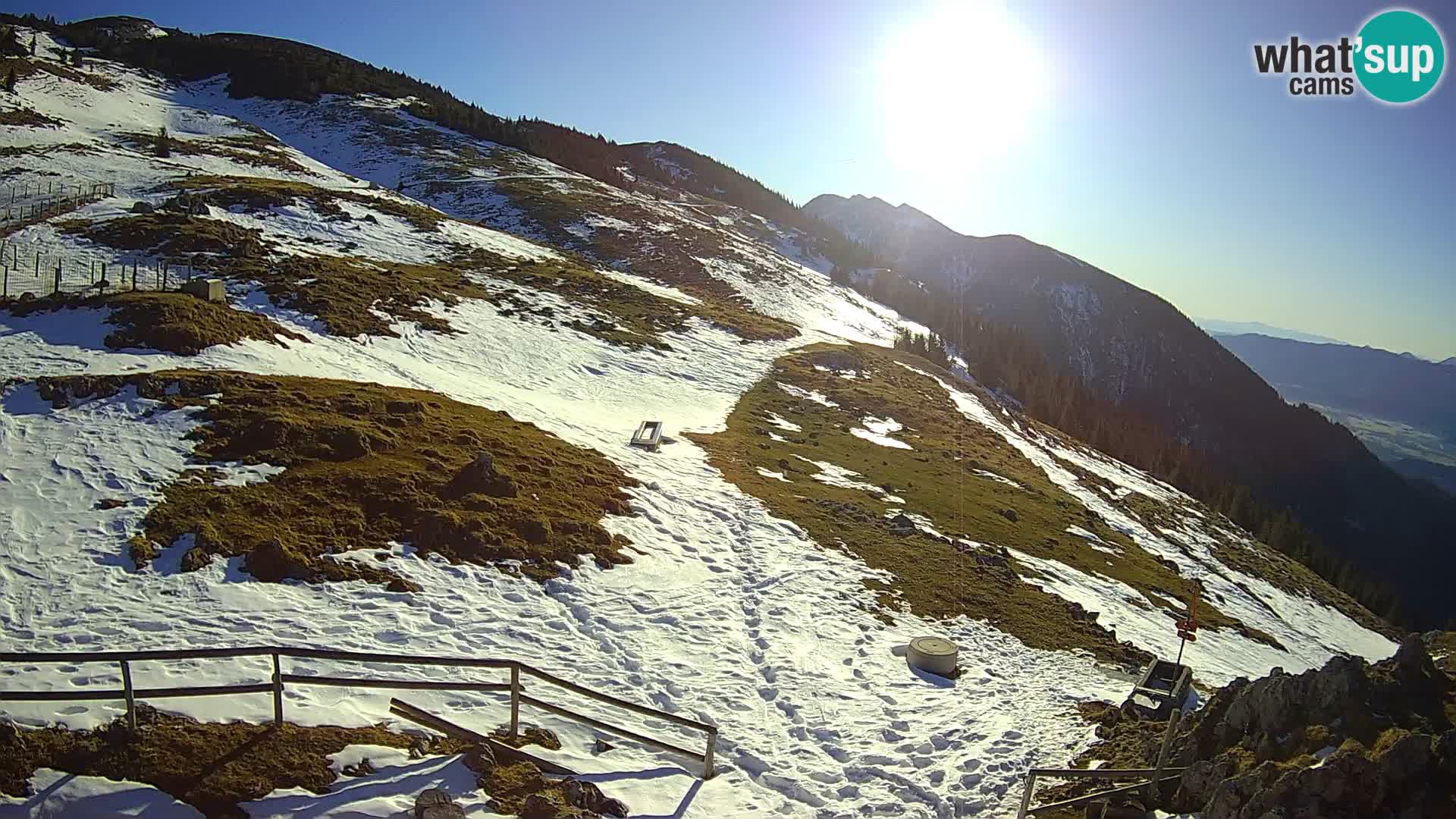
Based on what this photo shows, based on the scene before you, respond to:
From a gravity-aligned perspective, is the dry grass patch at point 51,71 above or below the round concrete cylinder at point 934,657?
above

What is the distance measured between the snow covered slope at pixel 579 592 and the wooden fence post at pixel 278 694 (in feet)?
2.11

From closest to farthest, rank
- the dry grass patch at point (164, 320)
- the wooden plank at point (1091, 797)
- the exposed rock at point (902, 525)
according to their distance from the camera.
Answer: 1. the wooden plank at point (1091, 797)
2. the dry grass patch at point (164, 320)
3. the exposed rock at point (902, 525)

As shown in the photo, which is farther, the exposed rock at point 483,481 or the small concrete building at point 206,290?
the small concrete building at point 206,290

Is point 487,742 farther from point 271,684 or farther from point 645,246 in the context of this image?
point 645,246

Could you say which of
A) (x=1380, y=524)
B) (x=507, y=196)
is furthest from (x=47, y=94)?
(x=1380, y=524)

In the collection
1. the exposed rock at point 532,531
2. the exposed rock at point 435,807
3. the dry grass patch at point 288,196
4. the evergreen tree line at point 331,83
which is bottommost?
the exposed rock at point 435,807

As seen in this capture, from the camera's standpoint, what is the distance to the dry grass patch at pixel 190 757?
8.01 m

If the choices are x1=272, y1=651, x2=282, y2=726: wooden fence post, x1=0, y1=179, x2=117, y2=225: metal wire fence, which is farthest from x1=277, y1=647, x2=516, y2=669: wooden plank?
x1=0, y1=179, x2=117, y2=225: metal wire fence

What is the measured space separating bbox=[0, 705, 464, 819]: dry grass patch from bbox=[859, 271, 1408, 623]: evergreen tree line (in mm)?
78108

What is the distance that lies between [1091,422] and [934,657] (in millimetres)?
107292

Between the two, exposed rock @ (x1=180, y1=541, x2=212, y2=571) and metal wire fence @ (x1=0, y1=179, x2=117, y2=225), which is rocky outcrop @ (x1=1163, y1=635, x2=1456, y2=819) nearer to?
exposed rock @ (x1=180, y1=541, x2=212, y2=571)

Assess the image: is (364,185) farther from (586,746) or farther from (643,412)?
(586,746)

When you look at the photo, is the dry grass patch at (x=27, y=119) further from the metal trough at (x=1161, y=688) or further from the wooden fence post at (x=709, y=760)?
the metal trough at (x=1161, y=688)

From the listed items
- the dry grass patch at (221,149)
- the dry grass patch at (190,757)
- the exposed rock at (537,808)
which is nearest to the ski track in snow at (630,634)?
the dry grass patch at (190,757)
